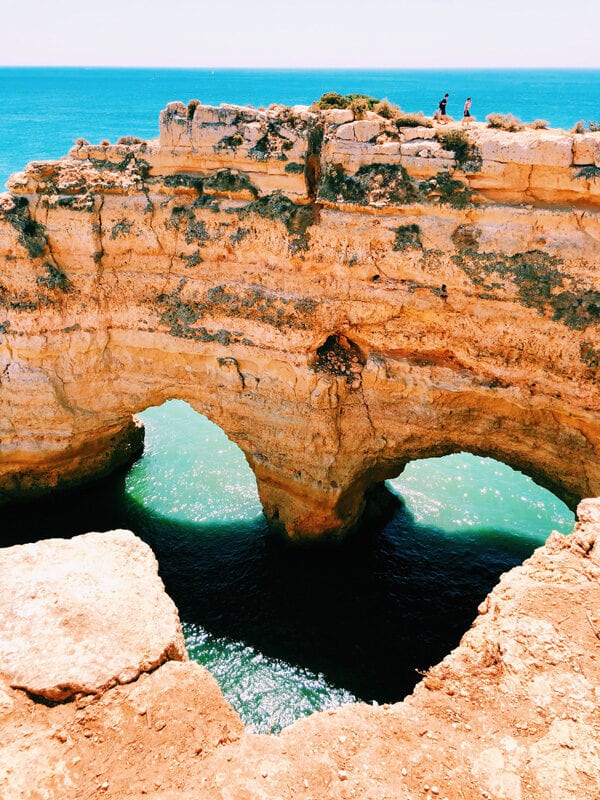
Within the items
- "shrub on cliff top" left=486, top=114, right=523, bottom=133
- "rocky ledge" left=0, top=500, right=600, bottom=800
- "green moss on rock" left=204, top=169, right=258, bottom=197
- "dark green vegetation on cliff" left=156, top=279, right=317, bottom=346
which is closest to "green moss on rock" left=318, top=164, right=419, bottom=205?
"green moss on rock" left=204, top=169, right=258, bottom=197

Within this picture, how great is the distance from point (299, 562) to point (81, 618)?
10.0 meters

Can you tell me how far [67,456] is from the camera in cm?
1834

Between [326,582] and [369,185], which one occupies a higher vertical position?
[369,185]

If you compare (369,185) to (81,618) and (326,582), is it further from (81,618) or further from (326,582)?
(81,618)

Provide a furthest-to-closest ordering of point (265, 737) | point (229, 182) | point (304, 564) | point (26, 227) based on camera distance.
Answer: point (304, 564) → point (26, 227) → point (229, 182) → point (265, 737)

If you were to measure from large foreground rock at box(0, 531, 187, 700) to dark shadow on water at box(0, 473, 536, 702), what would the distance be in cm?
707

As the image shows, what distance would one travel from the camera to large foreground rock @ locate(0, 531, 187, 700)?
680 cm

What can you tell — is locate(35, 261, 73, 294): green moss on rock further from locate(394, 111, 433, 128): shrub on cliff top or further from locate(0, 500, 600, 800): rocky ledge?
locate(0, 500, 600, 800): rocky ledge

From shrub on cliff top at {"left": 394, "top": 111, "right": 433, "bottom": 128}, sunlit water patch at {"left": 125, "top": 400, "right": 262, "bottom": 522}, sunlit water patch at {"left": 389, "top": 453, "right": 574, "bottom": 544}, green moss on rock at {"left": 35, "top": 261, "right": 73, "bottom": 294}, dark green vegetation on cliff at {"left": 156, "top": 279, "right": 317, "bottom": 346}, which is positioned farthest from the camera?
sunlit water patch at {"left": 125, "top": 400, "right": 262, "bottom": 522}

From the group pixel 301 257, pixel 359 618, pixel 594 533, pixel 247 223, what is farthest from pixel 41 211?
pixel 594 533

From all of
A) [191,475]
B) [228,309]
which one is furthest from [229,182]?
[191,475]

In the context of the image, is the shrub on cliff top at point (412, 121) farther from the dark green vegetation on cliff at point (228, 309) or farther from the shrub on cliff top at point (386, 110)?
the dark green vegetation on cliff at point (228, 309)

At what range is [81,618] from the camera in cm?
731

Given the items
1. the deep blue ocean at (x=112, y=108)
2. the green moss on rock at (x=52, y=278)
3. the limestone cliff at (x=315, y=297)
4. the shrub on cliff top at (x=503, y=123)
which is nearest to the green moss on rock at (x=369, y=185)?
the limestone cliff at (x=315, y=297)
